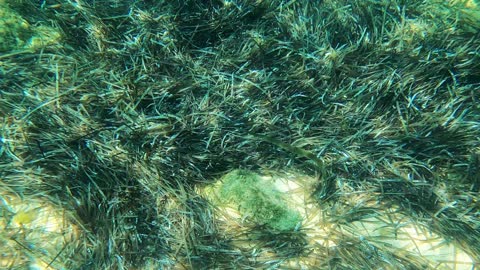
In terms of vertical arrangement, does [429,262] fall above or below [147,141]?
below

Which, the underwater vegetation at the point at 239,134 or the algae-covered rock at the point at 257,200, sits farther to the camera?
the algae-covered rock at the point at 257,200

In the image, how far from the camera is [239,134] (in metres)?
2.61

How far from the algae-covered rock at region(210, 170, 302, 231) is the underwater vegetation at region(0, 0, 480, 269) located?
0.4 inches

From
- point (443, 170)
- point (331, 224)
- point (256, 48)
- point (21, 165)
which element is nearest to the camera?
point (21, 165)

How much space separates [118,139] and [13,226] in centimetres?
81

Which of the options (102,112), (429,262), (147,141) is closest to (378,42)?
(429,262)

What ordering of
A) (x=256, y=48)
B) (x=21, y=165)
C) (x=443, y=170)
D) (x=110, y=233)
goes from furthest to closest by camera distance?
(x=256, y=48)
(x=443, y=170)
(x=21, y=165)
(x=110, y=233)

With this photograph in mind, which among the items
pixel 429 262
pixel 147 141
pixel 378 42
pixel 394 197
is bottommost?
pixel 429 262

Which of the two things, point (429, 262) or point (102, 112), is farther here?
point (102, 112)

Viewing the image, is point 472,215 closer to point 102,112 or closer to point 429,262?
point 429,262

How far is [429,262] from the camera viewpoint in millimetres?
2309

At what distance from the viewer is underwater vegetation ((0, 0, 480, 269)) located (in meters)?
2.21

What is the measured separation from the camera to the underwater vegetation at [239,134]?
7.27ft

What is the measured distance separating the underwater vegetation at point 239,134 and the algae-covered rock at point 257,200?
11 millimetres
